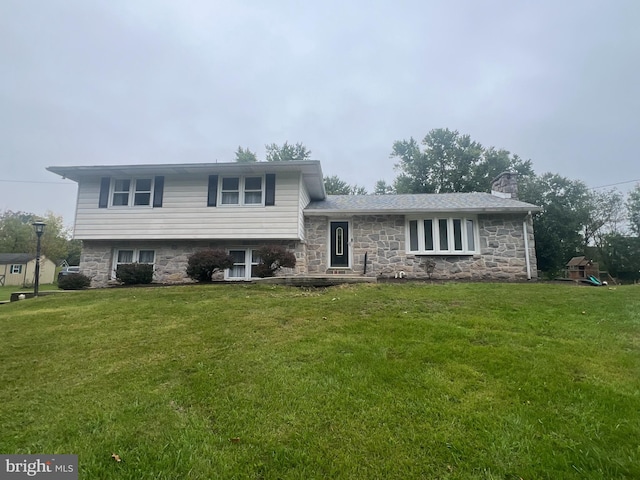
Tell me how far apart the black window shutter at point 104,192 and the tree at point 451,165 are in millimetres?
19944

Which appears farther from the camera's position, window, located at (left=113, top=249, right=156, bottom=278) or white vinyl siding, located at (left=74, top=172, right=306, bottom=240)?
window, located at (left=113, top=249, right=156, bottom=278)

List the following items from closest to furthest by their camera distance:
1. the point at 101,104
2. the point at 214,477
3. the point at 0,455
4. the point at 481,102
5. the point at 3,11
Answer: the point at 214,477, the point at 0,455, the point at 3,11, the point at 101,104, the point at 481,102

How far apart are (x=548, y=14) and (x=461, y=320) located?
1227 centimetres

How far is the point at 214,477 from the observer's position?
175 cm

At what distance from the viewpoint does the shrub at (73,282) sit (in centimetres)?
959

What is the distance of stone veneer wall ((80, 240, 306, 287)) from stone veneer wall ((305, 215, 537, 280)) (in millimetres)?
957

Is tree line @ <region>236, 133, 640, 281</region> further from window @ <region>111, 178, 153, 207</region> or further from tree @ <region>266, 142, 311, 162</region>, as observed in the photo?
window @ <region>111, 178, 153, 207</region>

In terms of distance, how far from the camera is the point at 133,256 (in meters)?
11.3

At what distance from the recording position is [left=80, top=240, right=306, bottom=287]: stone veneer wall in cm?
1096

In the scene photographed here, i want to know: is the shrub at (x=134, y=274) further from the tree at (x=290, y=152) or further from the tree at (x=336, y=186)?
the tree at (x=336, y=186)

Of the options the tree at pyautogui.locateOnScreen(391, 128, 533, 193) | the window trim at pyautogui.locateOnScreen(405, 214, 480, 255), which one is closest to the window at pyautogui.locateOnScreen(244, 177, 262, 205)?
the window trim at pyautogui.locateOnScreen(405, 214, 480, 255)

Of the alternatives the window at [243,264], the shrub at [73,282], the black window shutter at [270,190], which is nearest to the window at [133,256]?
the shrub at [73,282]

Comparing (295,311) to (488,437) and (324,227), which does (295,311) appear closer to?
(488,437)

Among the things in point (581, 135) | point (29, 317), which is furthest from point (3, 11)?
point (581, 135)
